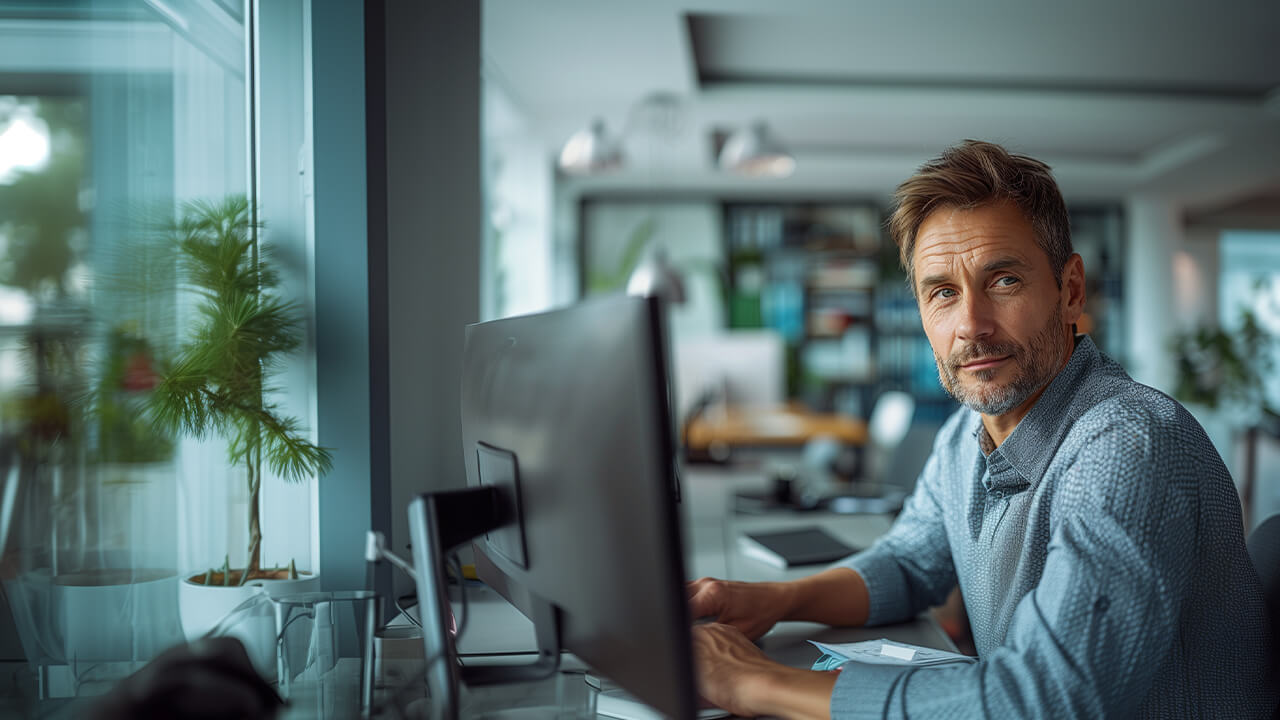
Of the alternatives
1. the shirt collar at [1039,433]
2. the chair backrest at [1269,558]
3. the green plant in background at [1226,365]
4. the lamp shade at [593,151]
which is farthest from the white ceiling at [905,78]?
the chair backrest at [1269,558]

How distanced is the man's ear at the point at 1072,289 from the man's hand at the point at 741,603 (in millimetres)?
651

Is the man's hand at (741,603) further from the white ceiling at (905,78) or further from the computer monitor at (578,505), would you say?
the white ceiling at (905,78)

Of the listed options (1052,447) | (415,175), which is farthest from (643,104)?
(1052,447)

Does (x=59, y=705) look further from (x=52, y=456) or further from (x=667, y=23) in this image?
(x=667, y=23)

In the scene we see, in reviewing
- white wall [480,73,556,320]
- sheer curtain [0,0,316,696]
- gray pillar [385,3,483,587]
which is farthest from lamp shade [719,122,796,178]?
sheer curtain [0,0,316,696]

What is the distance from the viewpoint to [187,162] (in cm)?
133

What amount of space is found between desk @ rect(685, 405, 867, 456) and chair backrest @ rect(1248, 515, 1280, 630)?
118 inches

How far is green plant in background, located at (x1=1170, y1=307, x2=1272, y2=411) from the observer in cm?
590

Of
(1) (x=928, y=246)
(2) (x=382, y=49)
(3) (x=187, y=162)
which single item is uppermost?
(2) (x=382, y=49)

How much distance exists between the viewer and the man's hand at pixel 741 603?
1.28 meters

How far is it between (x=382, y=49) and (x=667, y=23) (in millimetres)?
2568

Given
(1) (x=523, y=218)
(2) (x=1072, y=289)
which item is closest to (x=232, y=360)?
(2) (x=1072, y=289)

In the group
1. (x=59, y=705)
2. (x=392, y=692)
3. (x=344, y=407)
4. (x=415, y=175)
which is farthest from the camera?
(x=415, y=175)

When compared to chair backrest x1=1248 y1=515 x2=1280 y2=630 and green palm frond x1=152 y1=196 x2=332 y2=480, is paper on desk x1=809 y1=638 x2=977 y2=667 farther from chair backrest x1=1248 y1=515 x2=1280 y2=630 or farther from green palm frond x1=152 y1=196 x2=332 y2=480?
green palm frond x1=152 y1=196 x2=332 y2=480
